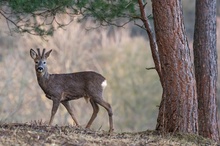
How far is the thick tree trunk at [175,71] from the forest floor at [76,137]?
247mm

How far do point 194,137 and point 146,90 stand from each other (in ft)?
66.3

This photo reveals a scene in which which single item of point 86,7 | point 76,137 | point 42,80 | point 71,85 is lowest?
point 76,137

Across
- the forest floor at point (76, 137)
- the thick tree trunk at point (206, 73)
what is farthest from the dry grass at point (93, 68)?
the forest floor at point (76, 137)

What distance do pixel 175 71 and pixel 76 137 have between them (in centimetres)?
193

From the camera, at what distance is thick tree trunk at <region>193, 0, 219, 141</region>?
1193 centimetres

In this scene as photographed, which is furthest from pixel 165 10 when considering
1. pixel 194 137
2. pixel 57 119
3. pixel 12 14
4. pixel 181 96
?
pixel 57 119

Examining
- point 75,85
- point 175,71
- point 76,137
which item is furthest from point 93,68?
point 76,137

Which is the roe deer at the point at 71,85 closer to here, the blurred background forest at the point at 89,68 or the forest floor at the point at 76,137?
the forest floor at the point at 76,137

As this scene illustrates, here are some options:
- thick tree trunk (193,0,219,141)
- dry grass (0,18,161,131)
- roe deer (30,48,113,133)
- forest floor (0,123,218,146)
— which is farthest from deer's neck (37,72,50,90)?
dry grass (0,18,161,131)

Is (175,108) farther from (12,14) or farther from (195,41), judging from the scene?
(12,14)

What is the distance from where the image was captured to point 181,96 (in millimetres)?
10469

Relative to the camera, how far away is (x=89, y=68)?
31.3m

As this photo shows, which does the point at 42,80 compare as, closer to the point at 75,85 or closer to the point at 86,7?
the point at 75,85

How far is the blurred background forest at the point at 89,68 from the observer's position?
92.3 ft
